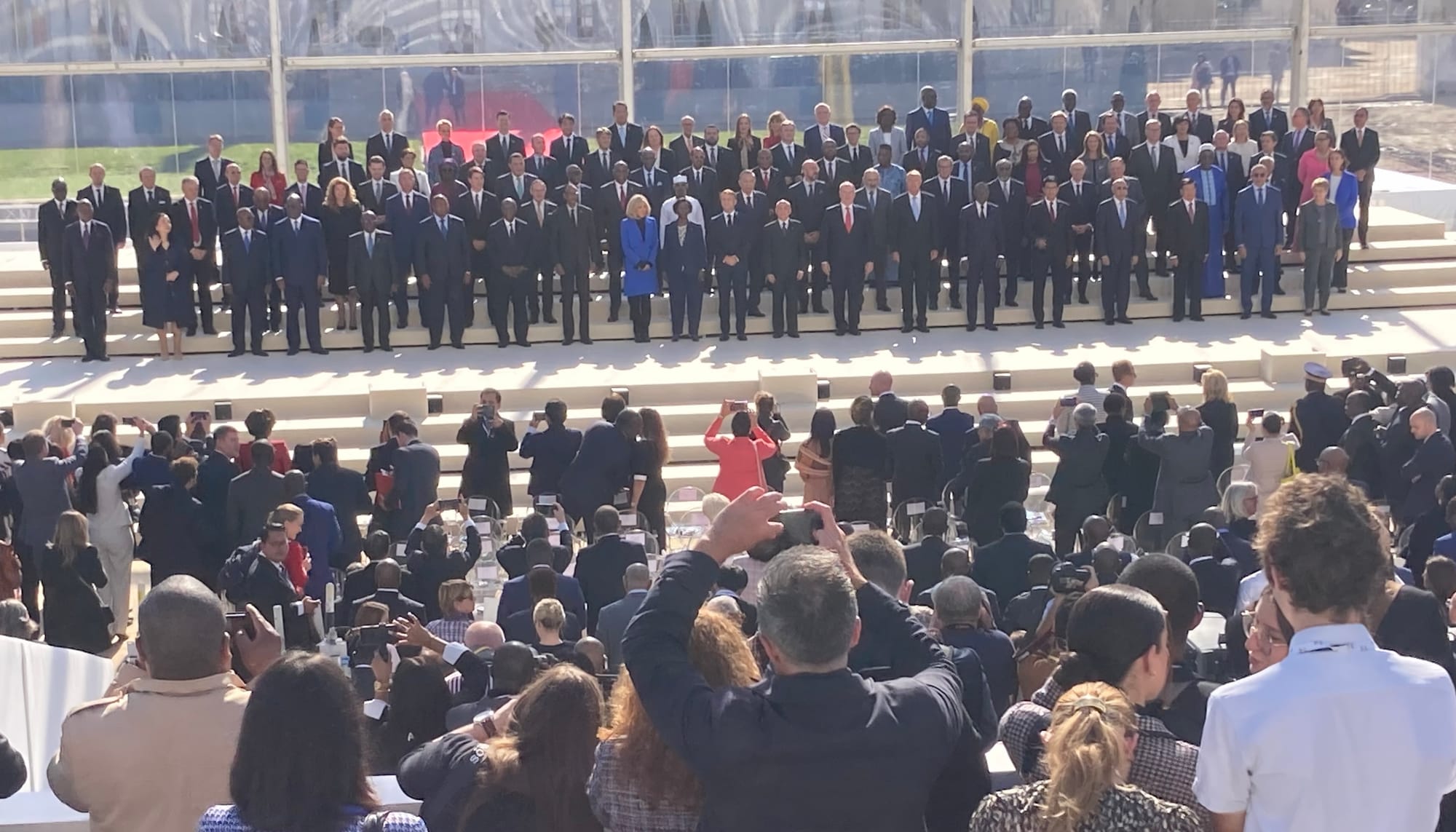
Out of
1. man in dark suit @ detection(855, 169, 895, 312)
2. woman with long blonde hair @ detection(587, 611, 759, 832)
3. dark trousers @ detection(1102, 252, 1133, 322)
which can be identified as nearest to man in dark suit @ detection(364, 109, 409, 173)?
man in dark suit @ detection(855, 169, 895, 312)

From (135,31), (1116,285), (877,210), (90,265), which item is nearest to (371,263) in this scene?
(90,265)

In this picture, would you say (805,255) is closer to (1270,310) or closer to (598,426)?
(1270,310)

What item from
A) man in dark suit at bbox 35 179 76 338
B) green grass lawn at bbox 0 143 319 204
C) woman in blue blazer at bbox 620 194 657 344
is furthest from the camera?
green grass lawn at bbox 0 143 319 204

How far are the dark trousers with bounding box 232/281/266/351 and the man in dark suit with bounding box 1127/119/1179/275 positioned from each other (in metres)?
9.00

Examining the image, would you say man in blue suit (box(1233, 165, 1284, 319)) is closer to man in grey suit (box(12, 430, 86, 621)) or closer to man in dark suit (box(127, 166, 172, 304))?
man in dark suit (box(127, 166, 172, 304))

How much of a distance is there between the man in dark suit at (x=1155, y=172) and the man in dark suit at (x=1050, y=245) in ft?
3.29

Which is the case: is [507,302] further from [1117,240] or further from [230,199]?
[1117,240]

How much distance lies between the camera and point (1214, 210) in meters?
18.8

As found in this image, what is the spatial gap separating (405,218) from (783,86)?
663 centimetres

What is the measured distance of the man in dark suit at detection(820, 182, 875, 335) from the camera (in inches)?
711

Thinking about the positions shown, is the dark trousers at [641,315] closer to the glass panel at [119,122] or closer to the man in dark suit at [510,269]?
the man in dark suit at [510,269]

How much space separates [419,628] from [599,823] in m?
3.11

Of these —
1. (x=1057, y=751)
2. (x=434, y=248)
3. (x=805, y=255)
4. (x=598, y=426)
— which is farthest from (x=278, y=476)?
(x=1057, y=751)

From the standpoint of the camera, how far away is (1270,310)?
19.1m
